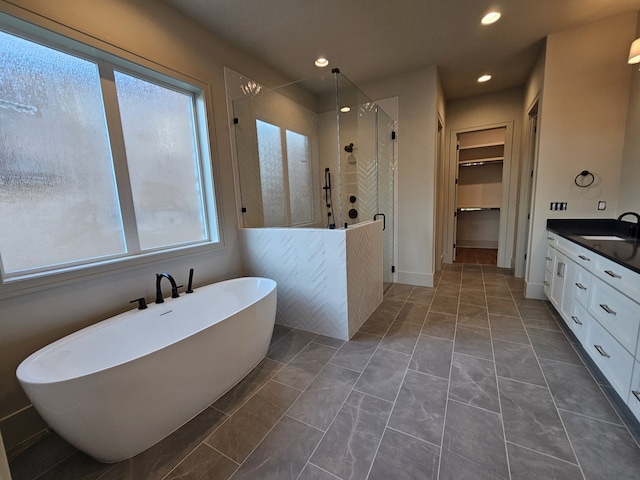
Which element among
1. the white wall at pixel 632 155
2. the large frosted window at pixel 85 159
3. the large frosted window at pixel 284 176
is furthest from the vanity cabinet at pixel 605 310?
the large frosted window at pixel 85 159

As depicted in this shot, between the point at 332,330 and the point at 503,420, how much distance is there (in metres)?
1.35

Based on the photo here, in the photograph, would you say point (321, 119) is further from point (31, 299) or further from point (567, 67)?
point (31, 299)

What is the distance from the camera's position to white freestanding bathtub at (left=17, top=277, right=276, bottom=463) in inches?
45.6

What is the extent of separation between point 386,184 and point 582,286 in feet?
7.33

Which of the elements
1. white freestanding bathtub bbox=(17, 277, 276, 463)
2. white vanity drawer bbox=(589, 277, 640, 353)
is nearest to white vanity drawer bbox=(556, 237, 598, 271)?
white vanity drawer bbox=(589, 277, 640, 353)

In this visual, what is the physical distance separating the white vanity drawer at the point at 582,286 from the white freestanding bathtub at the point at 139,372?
7.72 ft

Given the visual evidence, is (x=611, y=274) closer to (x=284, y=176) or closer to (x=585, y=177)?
(x=585, y=177)

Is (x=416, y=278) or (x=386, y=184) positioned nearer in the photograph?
(x=386, y=184)

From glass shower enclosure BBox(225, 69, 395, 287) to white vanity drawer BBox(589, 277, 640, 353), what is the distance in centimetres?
186

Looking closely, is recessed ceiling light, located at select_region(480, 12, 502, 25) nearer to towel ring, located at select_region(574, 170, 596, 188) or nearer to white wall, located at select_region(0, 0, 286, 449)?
towel ring, located at select_region(574, 170, 596, 188)

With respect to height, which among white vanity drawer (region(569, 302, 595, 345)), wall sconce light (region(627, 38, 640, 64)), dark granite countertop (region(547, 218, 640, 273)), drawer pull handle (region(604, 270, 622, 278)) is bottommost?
white vanity drawer (region(569, 302, 595, 345))

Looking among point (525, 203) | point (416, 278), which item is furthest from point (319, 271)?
point (525, 203)

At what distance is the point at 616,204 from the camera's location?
2.68m

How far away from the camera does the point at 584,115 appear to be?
2.69 metres
